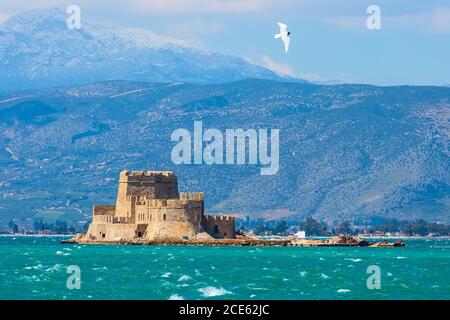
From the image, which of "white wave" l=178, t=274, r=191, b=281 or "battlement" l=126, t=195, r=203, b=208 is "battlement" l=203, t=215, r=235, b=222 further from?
"white wave" l=178, t=274, r=191, b=281

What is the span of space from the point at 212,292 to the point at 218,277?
15569 mm

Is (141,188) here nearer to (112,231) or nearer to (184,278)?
(112,231)

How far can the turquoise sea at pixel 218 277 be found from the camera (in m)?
84.1

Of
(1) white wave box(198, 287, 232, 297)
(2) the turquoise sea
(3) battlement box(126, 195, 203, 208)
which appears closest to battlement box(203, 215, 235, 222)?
(3) battlement box(126, 195, 203, 208)

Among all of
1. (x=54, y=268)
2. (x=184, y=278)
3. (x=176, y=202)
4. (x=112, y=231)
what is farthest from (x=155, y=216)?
(x=184, y=278)

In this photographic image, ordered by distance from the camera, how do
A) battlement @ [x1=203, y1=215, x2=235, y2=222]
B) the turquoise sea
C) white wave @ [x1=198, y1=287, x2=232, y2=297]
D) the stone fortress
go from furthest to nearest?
battlement @ [x1=203, y1=215, x2=235, y2=222] < the stone fortress < the turquoise sea < white wave @ [x1=198, y1=287, x2=232, y2=297]

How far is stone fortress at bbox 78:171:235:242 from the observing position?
176125 mm

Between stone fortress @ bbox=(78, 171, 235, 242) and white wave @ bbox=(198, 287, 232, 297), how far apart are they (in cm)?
8859

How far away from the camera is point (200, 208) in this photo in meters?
176

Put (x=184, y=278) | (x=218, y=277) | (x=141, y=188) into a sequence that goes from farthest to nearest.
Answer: (x=141, y=188), (x=218, y=277), (x=184, y=278)

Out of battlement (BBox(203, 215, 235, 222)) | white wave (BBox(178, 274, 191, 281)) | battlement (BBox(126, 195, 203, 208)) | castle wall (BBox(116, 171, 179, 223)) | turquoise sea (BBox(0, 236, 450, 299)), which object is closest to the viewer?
turquoise sea (BBox(0, 236, 450, 299))

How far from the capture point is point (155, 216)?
17712 cm
